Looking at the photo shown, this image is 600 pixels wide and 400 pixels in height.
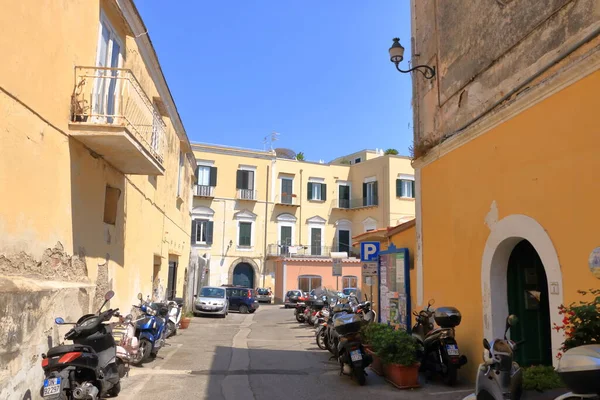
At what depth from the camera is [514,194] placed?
6.36 meters

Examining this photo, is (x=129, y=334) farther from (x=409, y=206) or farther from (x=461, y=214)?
(x=409, y=206)

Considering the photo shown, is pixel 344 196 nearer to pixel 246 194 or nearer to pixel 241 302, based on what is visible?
pixel 246 194

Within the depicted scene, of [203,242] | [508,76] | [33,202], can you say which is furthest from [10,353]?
[203,242]

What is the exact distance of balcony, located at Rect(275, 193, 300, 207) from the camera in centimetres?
3904

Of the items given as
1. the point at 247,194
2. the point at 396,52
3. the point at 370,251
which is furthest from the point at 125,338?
the point at 247,194

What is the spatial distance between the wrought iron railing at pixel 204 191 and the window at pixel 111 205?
2761cm

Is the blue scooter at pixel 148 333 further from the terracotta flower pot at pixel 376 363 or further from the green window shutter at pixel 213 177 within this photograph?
the green window shutter at pixel 213 177

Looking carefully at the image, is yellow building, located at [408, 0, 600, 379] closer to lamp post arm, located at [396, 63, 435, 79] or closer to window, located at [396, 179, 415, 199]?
lamp post arm, located at [396, 63, 435, 79]

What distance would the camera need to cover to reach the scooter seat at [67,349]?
525 centimetres

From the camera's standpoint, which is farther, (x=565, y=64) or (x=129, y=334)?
(x=129, y=334)

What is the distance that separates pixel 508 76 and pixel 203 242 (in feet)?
105

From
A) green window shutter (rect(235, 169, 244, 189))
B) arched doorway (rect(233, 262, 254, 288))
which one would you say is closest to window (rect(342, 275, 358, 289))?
arched doorway (rect(233, 262, 254, 288))

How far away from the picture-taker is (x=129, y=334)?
7961 mm

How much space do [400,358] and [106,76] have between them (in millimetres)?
6207
